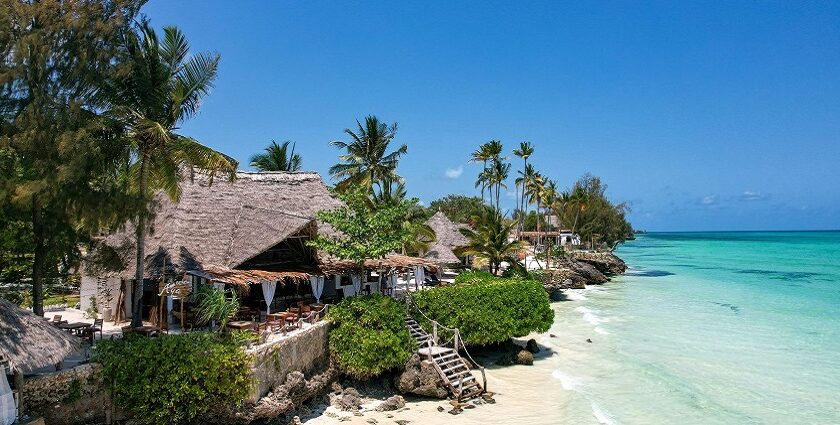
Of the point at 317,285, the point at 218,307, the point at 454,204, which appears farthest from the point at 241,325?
the point at 454,204

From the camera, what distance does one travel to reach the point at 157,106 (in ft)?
47.1

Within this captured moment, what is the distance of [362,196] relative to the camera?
17.6 m

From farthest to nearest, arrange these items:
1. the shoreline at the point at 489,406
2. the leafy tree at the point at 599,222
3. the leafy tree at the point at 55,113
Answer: the leafy tree at the point at 599,222 → the shoreline at the point at 489,406 → the leafy tree at the point at 55,113

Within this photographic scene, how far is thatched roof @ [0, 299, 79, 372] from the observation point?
9.95 metres

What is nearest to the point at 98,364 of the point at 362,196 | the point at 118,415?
the point at 118,415

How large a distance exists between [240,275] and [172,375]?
4556 mm

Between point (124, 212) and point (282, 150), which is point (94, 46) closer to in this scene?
point (124, 212)

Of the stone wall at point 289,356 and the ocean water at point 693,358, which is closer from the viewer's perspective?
the stone wall at point 289,356

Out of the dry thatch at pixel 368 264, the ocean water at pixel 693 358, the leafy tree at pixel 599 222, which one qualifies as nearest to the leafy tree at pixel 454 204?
the leafy tree at pixel 599 222

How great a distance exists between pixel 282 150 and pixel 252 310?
2068cm

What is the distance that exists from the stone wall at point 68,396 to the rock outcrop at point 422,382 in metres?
7.57

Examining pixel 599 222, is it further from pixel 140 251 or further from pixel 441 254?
pixel 140 251

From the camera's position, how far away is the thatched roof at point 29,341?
Answer: 995cm

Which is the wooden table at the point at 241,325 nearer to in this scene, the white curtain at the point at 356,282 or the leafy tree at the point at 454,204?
the white curtain at the point at 356,282
